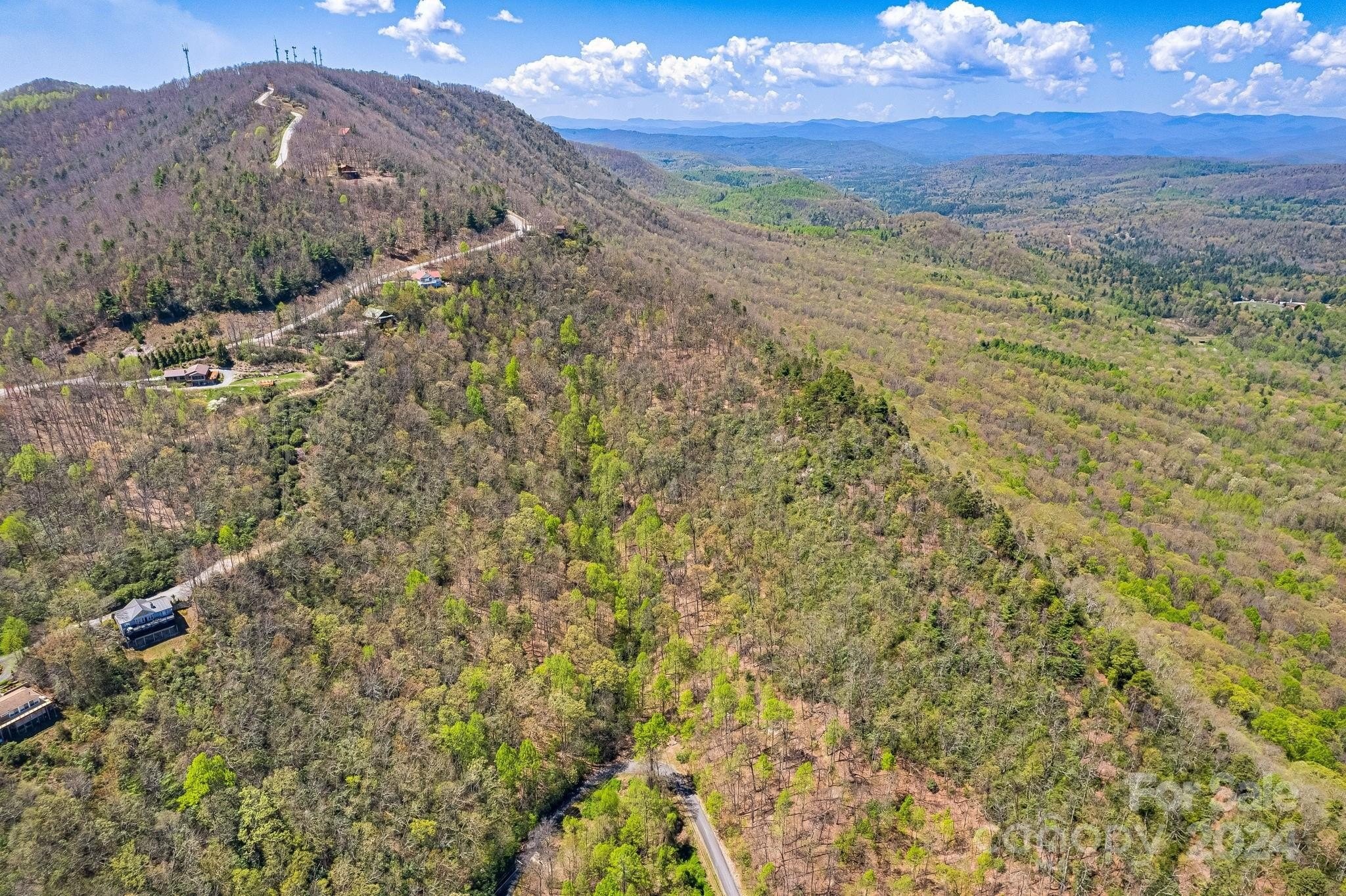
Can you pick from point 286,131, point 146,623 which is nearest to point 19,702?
point 146,623

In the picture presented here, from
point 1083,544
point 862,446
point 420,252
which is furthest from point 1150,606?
point 420,252

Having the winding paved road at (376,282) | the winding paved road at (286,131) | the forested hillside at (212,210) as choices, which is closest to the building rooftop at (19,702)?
the winding paved road at (376,282)

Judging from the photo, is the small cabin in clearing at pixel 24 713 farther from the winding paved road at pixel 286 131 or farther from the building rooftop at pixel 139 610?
the winding paved road at pixel 286 131

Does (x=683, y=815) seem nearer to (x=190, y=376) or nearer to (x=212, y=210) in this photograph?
(x=190, y=376)

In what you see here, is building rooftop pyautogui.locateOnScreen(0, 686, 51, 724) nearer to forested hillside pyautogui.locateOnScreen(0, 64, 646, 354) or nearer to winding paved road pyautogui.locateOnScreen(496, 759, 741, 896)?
winding paved road pyautogui.locateOnScreen(496, 759, 741, 896)

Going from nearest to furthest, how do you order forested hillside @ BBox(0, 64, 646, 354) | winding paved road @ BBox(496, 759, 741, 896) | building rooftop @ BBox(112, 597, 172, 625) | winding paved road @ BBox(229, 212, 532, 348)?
winding paved road @ BBox(496, 759, 741, 896) < building rooftop @ BBox(112, 597, 172, 625) < winding paved road @ BBox(229, 212, 532, 348) < forested hillside @ BBox(0, 64, 646, 354)

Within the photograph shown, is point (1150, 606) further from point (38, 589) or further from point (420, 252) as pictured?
point (420, 252)

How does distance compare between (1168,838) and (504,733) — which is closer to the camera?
(1168,838)

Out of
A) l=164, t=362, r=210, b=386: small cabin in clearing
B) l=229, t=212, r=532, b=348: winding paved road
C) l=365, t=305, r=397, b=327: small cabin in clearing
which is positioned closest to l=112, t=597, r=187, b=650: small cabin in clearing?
l=164, t=362, r=210, b=386: small cabin in clearing
